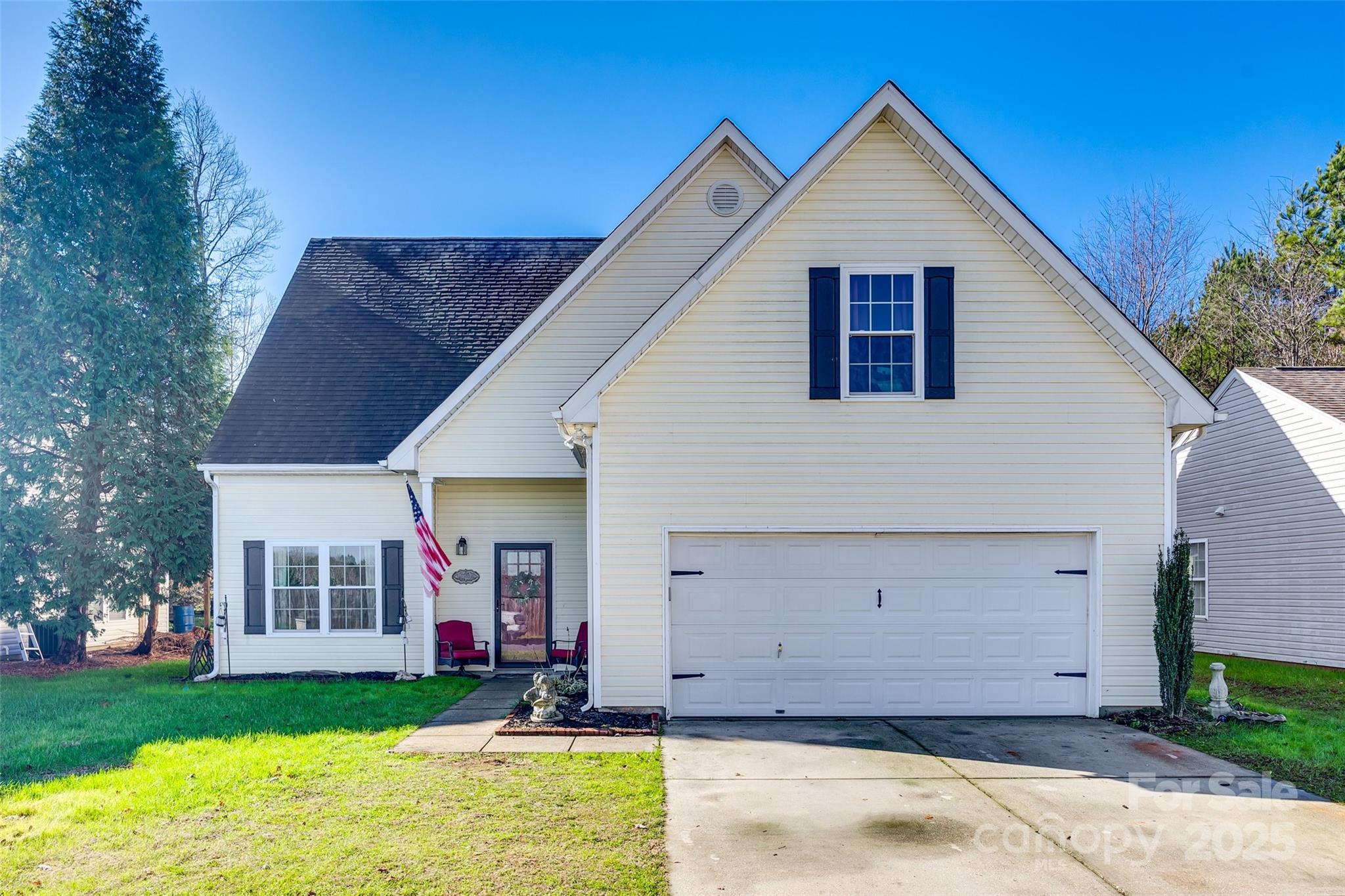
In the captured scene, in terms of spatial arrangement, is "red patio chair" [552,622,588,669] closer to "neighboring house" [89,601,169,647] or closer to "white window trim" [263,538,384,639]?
"white window trim" [263,538,384,639]

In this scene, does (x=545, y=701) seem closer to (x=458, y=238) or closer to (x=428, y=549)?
(x=428, y=549)

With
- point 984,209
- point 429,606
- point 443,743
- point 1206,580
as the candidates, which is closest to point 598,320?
point 429,606

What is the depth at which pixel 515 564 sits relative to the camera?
1416 centimetres

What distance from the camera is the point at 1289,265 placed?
25.7m

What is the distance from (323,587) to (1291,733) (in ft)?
42.7

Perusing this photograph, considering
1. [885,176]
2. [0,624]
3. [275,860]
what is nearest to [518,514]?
[885,176]

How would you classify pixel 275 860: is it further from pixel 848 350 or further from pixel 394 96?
pixel 394 96

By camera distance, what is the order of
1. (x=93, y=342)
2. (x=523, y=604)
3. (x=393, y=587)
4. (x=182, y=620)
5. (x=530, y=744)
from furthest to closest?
1. (x=182, y=620)
2. (x=93, y=342)
3. (x=523, y=604)
4. (x=393, y=587)
5. (x=530, y=744)

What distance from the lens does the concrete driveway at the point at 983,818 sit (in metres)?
5.35

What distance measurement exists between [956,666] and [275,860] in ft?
24.2

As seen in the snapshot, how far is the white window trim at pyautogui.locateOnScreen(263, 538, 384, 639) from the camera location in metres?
13.6

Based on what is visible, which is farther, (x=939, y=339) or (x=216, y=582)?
Result: (x=216, y=582)

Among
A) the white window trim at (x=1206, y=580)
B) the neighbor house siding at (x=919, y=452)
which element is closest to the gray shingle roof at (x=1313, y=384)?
the white window trim at (x=1206, y=580)

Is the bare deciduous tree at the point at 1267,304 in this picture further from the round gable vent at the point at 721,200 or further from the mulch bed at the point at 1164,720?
the mulch bed at the point at 1164,720
